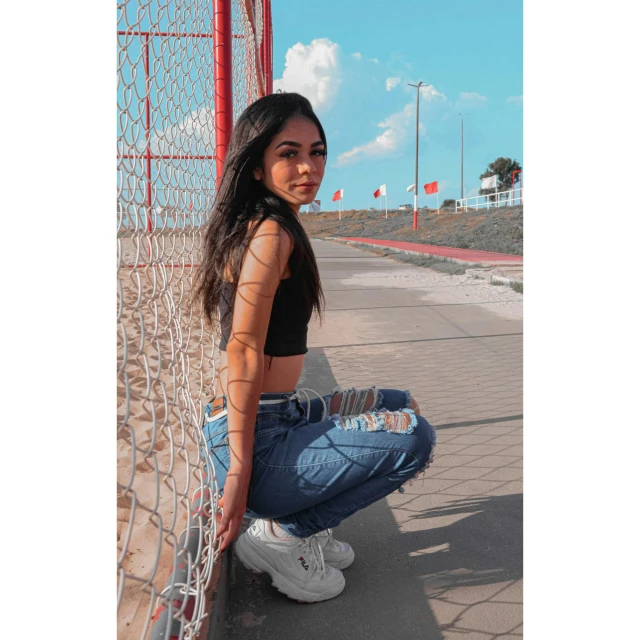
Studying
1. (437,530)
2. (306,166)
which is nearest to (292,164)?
(306,166)

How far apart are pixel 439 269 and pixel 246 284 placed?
11.2 m

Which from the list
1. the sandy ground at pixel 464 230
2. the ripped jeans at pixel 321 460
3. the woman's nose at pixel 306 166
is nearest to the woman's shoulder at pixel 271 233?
the woman's nose at pixel 306 166

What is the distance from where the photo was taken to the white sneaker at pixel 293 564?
1.84 metres

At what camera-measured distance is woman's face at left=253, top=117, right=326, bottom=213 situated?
1851 millimetres

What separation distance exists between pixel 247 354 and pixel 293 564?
2.25 ft

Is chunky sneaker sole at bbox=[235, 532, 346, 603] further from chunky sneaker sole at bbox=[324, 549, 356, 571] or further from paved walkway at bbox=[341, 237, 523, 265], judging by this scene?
paved walkway at bbox=[341, 237, 523, 265]

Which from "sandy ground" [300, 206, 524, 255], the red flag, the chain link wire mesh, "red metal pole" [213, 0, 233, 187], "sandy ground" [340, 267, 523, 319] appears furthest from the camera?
the red flag

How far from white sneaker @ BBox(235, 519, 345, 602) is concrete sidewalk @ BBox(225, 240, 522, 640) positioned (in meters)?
0.05

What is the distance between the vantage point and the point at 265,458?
5.71 feet

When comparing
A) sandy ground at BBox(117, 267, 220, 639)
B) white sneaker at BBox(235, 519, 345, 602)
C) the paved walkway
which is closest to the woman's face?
sandy ground at BBox(117, 267, 220, 639)

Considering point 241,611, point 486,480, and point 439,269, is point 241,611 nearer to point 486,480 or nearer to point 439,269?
point 486,480

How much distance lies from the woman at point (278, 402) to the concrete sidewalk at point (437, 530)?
0.38 ft

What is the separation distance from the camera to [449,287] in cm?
976

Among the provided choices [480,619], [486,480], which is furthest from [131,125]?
[486,480]
